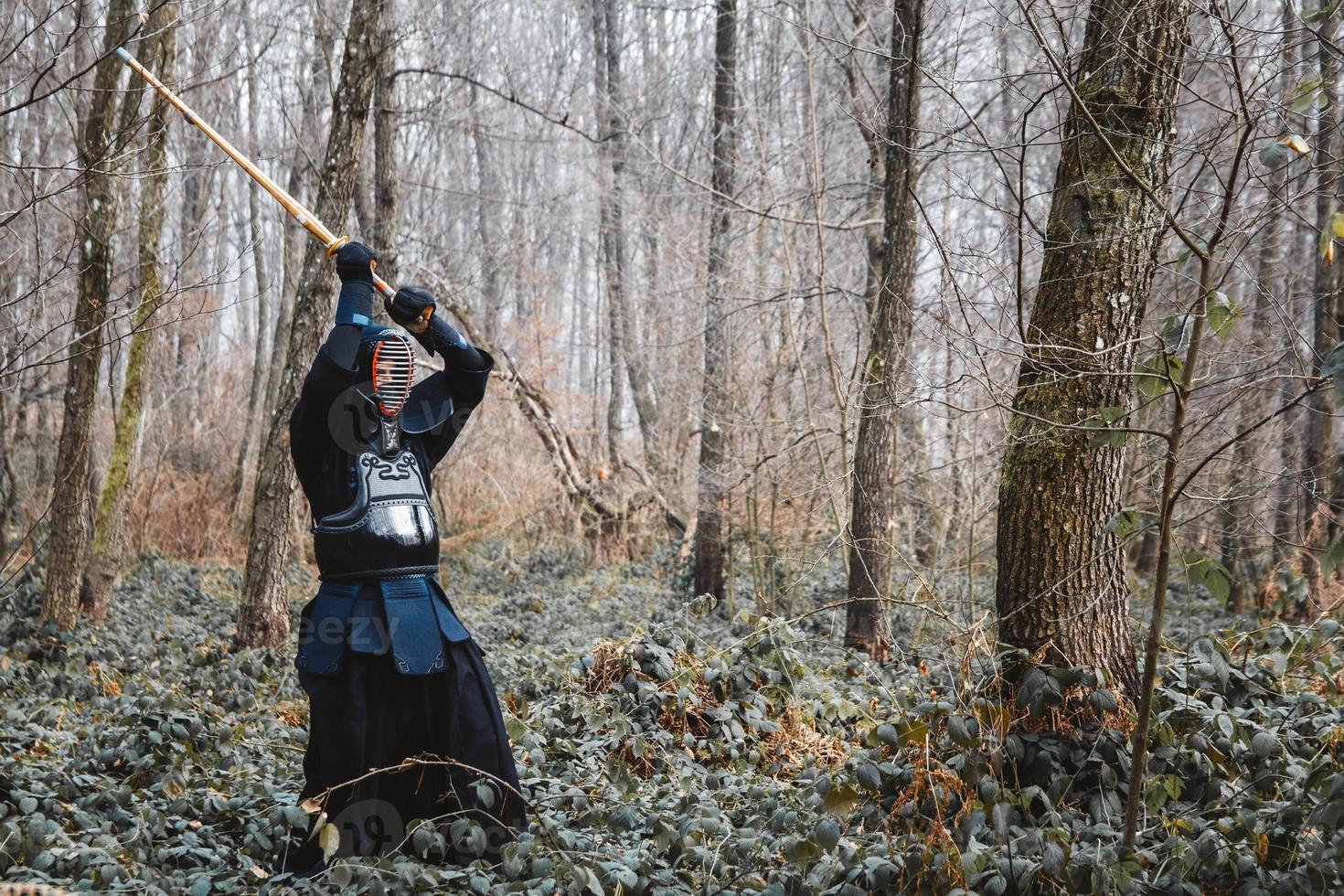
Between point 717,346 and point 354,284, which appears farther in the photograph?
point 717,346

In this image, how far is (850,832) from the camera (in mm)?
3898

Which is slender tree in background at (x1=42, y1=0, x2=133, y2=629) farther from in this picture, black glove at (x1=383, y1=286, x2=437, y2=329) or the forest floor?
black glove at (x1=383, y1=286, x2=437, y2=329)

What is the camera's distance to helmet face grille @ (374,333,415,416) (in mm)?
4160

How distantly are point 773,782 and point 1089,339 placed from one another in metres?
2.41

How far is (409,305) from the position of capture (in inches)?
171

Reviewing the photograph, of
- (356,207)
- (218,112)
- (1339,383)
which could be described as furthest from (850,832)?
(218,112)

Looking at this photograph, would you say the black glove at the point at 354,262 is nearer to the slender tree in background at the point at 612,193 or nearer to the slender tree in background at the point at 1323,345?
the slender tree in background at the point at 1323,345

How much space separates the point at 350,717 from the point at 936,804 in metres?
2.21

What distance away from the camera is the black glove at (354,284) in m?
4.21

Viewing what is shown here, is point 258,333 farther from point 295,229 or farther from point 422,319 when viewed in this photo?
point 422,319

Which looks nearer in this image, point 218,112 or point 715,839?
point 715,839


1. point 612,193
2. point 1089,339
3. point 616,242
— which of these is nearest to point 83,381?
point 1089,339

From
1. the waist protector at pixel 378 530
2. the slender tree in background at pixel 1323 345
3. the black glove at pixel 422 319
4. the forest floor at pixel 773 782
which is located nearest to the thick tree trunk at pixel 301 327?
the forest floor at pixel 773 782

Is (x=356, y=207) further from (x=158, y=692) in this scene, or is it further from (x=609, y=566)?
(x=158, y=692)
